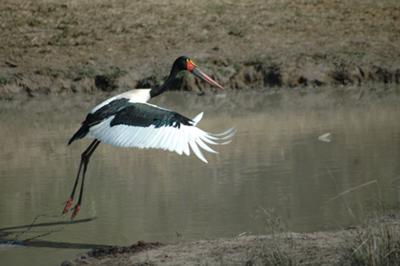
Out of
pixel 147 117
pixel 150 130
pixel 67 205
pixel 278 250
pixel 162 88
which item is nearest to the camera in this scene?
pixel 278 250

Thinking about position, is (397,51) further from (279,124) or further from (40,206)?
(40,206)

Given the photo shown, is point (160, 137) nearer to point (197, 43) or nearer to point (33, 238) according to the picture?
point (33, 238)

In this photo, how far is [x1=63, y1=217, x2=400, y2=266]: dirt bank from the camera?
228 inches

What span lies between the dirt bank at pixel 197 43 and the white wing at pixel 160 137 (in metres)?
8.90

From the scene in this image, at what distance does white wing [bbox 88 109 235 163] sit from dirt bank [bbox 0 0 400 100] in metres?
8.90

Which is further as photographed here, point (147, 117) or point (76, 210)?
point (76, 210)

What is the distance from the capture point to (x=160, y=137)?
7.88 metres

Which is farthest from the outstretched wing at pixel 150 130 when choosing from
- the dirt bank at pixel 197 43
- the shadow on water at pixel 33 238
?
the dirt bank at pixel 197 43

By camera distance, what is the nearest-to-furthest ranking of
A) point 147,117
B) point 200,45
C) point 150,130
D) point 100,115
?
point 150,130, point 147,117, point 100,115, point 200,45

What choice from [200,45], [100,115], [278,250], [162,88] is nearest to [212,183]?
[162,88]

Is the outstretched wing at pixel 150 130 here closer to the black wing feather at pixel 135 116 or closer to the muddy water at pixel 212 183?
the black wing feather at pixel 135 116

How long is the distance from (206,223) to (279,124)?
541 centimetres

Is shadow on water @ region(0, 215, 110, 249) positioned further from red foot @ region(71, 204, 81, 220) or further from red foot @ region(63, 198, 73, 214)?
red foot @ region(63, 198, 73, 214)

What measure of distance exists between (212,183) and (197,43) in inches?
377
